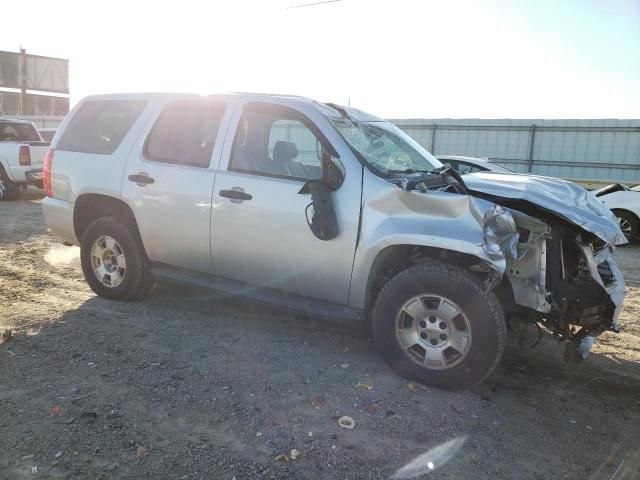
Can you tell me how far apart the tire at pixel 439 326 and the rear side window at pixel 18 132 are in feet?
42.1

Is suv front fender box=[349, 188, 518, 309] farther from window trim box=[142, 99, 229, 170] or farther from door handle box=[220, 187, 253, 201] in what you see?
window trim box=[142, 99, 229, 170]

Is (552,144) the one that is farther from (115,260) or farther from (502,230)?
(115,260)

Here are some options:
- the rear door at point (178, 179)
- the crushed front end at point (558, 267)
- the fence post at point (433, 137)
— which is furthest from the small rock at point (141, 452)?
the fence post at point (433, 137)

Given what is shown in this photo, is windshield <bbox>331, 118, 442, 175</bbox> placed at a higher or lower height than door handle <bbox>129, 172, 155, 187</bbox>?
higher

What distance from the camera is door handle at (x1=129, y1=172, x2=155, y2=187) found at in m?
4.73

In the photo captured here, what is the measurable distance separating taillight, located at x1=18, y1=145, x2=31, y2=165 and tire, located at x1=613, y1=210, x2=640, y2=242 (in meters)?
13.4

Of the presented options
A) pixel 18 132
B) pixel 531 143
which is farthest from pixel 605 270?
pixel 531 143

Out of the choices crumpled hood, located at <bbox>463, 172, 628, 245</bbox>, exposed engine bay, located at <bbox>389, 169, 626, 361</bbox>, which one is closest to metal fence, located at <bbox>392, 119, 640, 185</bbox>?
crumpled hood, located at <bbox>463, 172, 628, 245</bbox>

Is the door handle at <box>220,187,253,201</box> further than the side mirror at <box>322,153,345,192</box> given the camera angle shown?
Yes

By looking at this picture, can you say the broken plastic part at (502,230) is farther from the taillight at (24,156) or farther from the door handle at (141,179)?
the taillight at (24,156)

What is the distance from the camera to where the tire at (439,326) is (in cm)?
342

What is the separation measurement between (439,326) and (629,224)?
347 inches

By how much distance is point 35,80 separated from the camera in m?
39.9

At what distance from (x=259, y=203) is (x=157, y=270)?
1450 mm
